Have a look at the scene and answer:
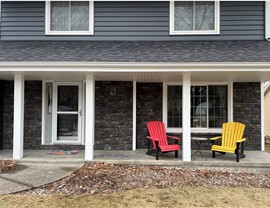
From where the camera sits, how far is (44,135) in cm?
735

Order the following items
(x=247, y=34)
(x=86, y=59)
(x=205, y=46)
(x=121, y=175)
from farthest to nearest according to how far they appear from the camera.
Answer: (x=247, y=34) → (x=205, y=46) → (x=86, y=59) → (x=121, y=175)

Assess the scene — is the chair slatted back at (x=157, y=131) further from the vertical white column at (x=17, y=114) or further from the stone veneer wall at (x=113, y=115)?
the vertical white column at (x=17, y=114)

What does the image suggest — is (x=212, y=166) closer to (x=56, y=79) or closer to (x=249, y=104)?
(x=249, y=104)

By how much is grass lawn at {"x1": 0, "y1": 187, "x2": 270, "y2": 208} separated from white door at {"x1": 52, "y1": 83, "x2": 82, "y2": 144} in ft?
11.2

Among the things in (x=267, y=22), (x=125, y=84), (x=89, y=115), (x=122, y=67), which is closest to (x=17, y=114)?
(x=89, y=115)

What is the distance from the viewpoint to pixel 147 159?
236 inches

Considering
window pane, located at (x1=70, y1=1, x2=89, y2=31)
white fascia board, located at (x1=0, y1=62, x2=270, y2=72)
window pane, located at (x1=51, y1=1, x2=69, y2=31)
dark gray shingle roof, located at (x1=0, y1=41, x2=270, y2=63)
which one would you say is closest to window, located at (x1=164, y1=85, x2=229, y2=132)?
dark gray shingle roof, located at (x1=0, y1=41, x2=270, y2=63)

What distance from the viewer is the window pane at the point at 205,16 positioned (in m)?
7.45

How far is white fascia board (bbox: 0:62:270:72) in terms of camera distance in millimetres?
5387

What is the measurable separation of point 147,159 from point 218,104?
3.00 m

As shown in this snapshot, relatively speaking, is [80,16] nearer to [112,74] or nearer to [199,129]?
[112,74]

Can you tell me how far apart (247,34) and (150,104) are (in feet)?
11.5

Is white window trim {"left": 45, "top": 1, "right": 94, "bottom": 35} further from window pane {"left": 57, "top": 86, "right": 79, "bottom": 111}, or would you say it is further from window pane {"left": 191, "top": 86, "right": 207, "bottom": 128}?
window pane {"left": 191, "top": 86, "right": 207, "bottom": 128}

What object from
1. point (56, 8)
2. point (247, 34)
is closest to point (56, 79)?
point (56, 8)
